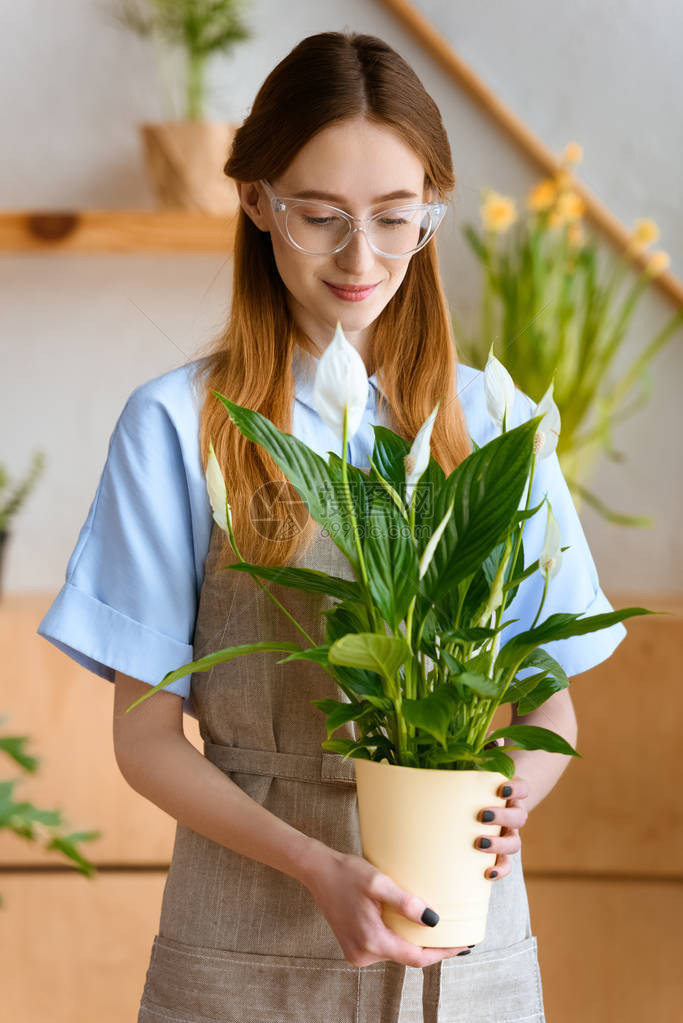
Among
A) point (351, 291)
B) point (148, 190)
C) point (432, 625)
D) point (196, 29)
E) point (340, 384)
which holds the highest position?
point (196, 29)

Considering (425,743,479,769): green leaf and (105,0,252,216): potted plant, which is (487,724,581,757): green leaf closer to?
(425,743,479,769): green leaf

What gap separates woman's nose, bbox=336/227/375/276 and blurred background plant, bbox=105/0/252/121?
894 millimetres

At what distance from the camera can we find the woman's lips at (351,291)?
715 mm

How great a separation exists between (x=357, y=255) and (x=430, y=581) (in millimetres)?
224

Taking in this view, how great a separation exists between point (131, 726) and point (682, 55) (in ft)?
4.43

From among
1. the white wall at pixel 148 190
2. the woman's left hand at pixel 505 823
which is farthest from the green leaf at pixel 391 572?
the white wall at pixel 148 190

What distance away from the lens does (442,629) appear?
628 millimetres

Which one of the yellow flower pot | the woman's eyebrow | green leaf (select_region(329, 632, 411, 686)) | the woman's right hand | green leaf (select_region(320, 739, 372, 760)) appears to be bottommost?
the woman's right hand

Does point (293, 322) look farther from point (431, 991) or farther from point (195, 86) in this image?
point (195, 86)

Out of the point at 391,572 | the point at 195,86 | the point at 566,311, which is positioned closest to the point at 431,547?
the point at 391,572

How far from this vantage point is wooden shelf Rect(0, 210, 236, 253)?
Result: 56.5 inches

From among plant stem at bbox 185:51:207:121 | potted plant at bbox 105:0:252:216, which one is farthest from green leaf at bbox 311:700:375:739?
plant stem at bbox 185:51:207:121

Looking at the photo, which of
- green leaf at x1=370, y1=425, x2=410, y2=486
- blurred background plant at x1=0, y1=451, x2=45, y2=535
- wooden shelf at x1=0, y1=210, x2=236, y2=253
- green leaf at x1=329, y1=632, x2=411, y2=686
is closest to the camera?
green leaf at x1=329, y1=632, x2=411, y2=686

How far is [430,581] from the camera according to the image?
60cm
